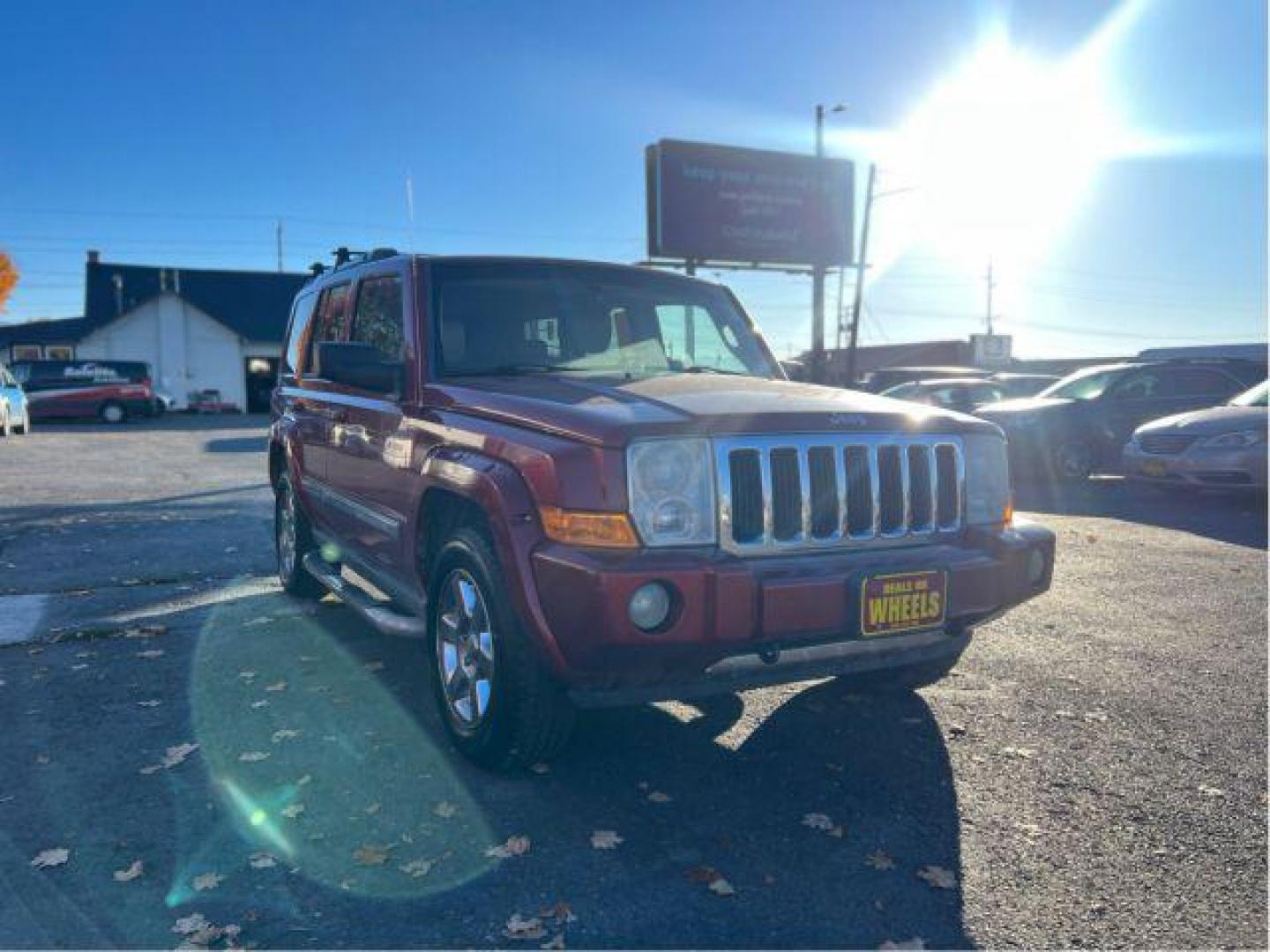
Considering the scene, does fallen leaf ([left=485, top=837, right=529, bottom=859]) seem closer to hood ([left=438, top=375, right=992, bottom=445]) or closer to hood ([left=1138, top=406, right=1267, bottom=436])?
hood ([left=438, top=375, right=992, bottom=445])

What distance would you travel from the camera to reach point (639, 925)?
266 cm

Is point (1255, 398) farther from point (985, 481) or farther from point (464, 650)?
point (464, 650)

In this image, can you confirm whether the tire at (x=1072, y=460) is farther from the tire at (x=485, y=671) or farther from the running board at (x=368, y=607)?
the tire at (x=485, y=671)

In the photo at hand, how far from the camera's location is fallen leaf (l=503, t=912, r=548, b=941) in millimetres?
2605

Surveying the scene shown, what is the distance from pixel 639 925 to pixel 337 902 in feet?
2.86

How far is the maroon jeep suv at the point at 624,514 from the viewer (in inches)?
121

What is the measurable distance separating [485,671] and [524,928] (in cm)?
107

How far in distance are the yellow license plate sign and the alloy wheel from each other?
1289 millimetres

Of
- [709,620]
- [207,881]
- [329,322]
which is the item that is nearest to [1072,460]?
[329,322]

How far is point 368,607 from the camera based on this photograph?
4.49 m

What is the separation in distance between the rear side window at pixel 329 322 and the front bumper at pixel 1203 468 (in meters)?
8.91

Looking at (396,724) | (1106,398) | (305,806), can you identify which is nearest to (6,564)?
(396,724)

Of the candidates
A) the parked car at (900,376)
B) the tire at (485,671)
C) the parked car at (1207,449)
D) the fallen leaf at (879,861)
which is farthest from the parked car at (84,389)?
the fallen leaf at (879,861)

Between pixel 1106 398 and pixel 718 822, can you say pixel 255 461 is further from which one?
pixel 718 822
